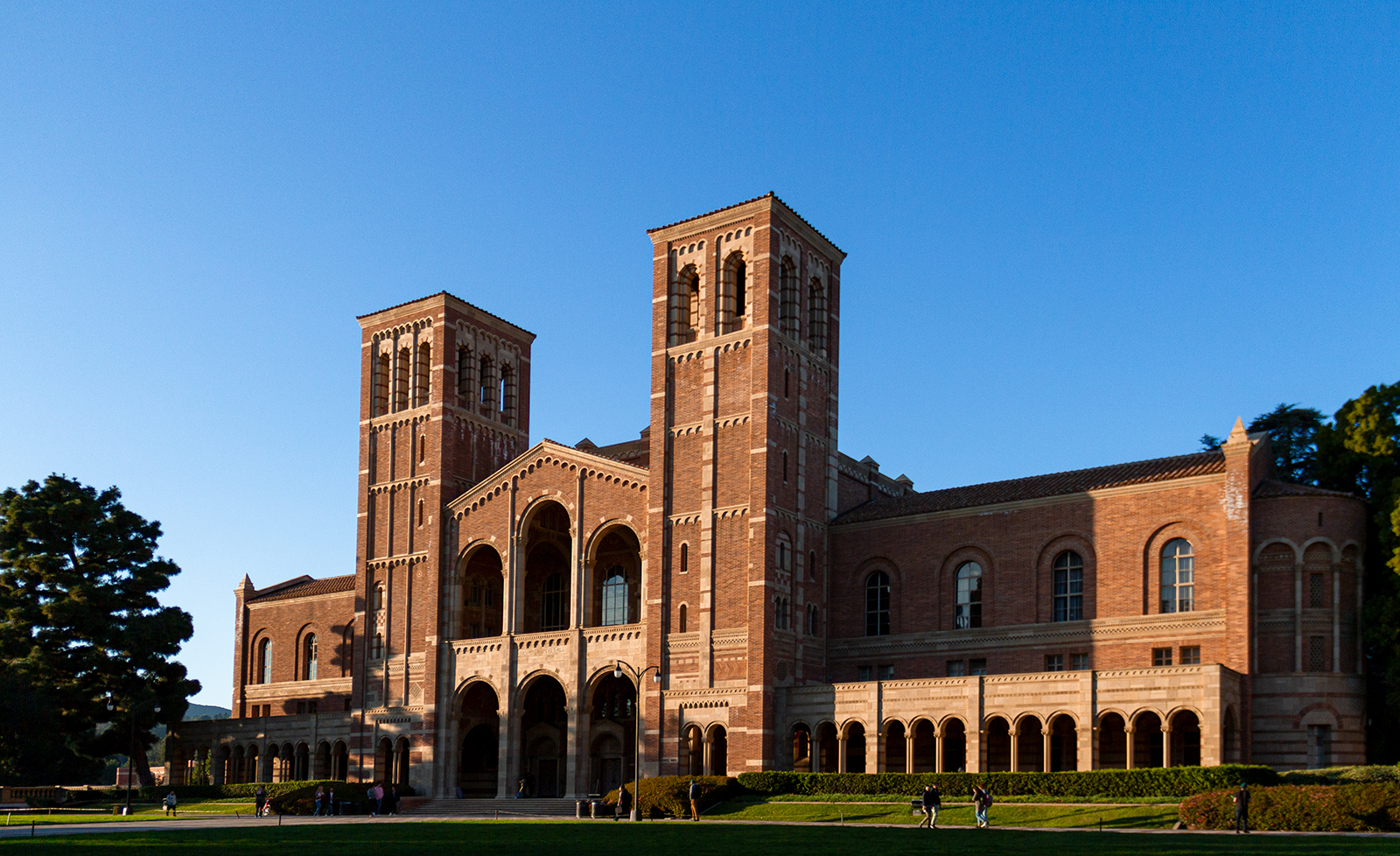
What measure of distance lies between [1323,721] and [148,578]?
5310 cm

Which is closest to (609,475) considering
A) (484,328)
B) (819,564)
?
(819,564)

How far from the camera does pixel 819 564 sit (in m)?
57.1

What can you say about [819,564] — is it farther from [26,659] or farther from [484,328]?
[26,659]

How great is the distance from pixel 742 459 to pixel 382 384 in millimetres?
22967

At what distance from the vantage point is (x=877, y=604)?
5641 cm

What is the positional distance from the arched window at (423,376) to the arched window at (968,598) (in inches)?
1104

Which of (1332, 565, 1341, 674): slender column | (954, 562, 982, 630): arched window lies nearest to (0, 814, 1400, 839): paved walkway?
(1332, 565, 1341, 674): slender column

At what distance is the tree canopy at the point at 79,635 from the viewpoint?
205 ft

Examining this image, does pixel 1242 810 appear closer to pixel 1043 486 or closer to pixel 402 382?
pixel 1043 486

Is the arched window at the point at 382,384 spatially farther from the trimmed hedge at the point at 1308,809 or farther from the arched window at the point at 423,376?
the trimmed hedge at the point at 1308,809

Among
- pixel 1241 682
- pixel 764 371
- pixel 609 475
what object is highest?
pixel 764 371

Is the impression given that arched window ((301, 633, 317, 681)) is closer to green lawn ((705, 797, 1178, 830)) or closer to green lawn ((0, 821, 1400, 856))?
green lawn ((705, 797, 1178, 830))

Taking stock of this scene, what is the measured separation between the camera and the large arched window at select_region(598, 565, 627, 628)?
63.0m

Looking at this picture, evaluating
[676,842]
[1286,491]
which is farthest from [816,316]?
[676,842]
